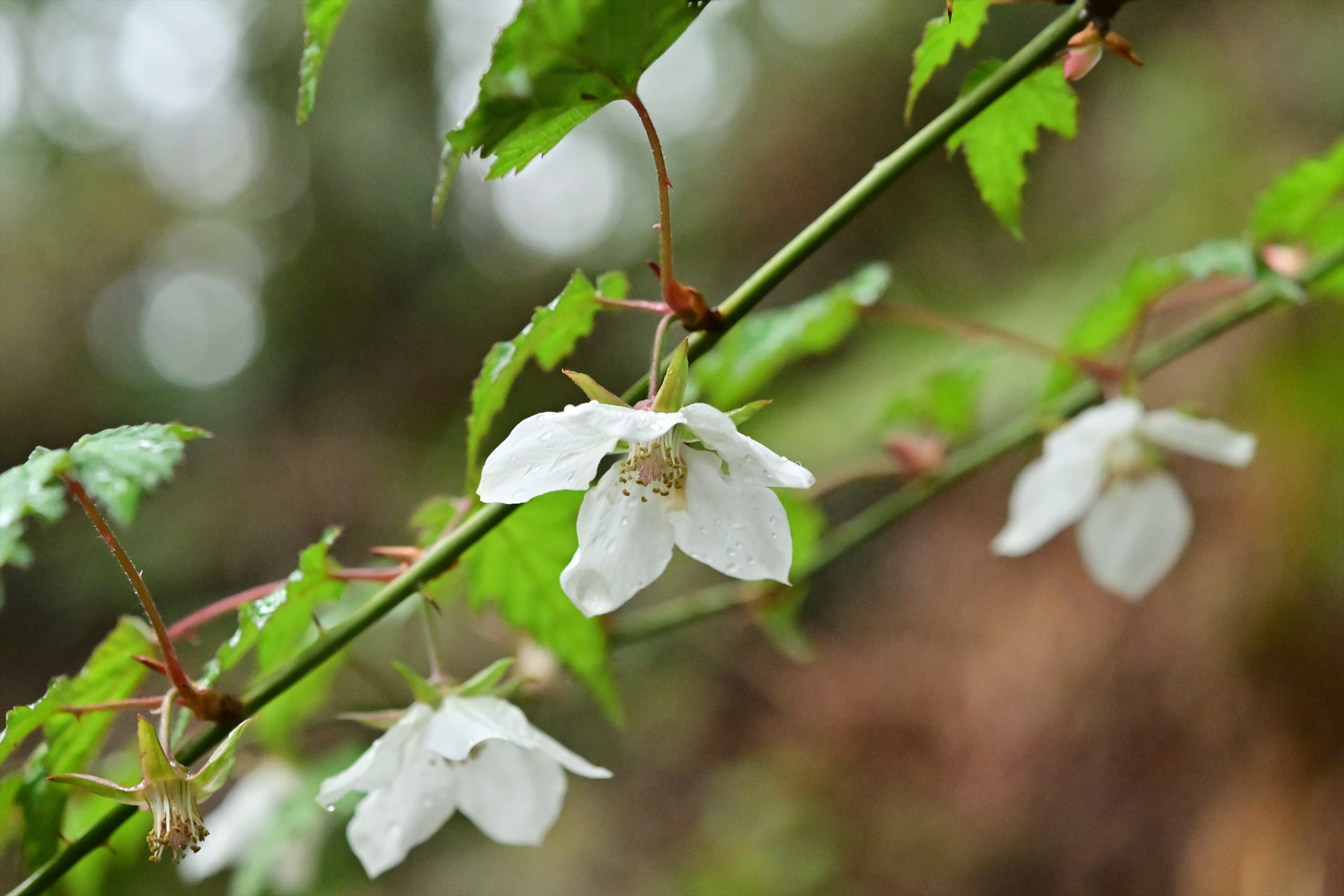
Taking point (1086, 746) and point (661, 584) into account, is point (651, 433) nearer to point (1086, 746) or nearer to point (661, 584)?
point (1086, 746)

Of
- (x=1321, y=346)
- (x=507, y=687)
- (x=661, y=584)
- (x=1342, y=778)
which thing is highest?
(x=507, y=687)

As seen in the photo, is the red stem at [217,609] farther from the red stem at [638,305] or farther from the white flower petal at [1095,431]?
the white flower petal at [1095,431]

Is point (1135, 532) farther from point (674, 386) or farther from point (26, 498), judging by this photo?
point (26, 498)

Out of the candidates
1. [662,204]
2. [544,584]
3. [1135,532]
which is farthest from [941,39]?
[1135,532]

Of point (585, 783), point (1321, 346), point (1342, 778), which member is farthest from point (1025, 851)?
point (585, 783)

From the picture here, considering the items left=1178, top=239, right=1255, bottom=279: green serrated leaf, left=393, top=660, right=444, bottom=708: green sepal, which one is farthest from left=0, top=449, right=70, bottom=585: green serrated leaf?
left=1178, top=239, right=1255, bottom=279: green serrated leaf

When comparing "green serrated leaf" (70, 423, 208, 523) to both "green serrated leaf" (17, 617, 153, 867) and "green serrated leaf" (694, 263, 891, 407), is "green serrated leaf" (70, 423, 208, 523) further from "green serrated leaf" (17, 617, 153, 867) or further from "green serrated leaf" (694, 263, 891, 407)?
"green serrated leaf" (694, 263, 891, 407)

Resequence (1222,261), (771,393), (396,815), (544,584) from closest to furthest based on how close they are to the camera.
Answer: (396,815) → (544,584) → (1222,261) → (771,393)
